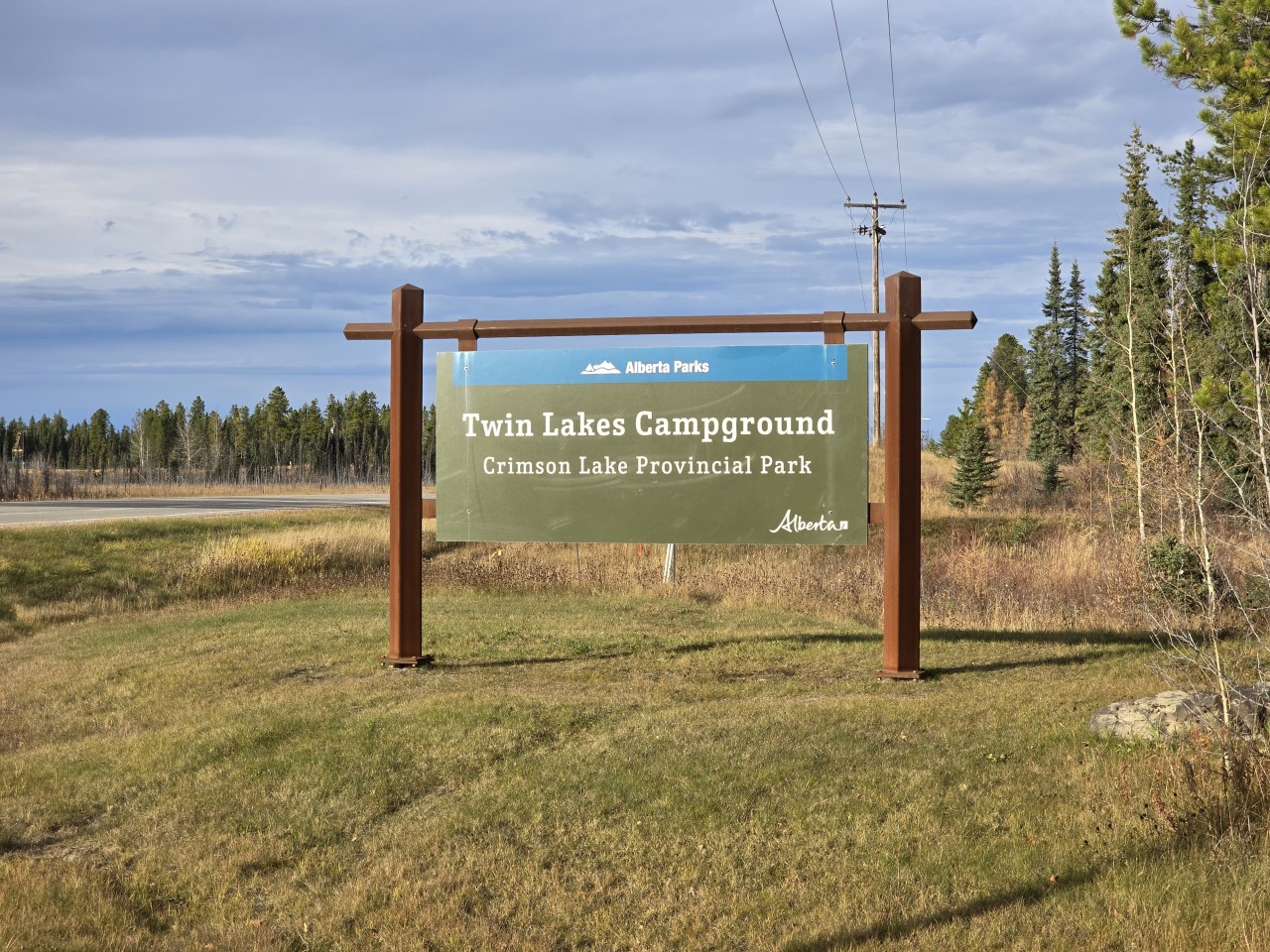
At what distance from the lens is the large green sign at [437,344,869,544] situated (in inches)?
369

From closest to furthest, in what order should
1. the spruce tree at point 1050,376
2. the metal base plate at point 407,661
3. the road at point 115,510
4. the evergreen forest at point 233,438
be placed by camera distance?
the metal base plate at point 407,661 < the road at point 115,510 < the spruce tree at point 1050,376 < the evergreen forest at point 233,438

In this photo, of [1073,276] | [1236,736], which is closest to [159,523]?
[1236,736]

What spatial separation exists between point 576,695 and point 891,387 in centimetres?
355

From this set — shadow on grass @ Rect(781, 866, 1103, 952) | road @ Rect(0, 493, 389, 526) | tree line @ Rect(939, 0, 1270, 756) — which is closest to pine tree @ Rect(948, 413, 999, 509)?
tree line @ Rect(939, 0, 1270, 756)

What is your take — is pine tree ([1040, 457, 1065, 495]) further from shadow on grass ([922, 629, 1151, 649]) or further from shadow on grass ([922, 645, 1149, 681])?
shadow on grass ([922, 645, 1149, 681])

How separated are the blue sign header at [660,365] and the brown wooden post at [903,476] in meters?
0.56

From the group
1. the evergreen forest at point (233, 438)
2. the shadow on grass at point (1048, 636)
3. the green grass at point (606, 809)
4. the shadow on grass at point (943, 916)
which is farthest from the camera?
the evergreen forest at point (233, 438)

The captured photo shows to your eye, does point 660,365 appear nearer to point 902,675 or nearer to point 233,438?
point 902,675

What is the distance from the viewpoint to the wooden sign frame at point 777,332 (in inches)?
354

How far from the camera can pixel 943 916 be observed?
4.78 metres

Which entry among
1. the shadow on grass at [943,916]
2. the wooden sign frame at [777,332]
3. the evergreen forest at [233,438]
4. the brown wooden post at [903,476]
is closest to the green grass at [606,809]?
the shadow on grass at [943,916]

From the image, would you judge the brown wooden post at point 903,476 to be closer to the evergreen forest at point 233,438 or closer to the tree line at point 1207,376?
the tree line at point 1207,376

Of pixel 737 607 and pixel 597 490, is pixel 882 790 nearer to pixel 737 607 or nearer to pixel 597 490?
pixel 597 490

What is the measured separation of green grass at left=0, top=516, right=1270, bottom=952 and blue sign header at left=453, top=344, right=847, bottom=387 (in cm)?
256
